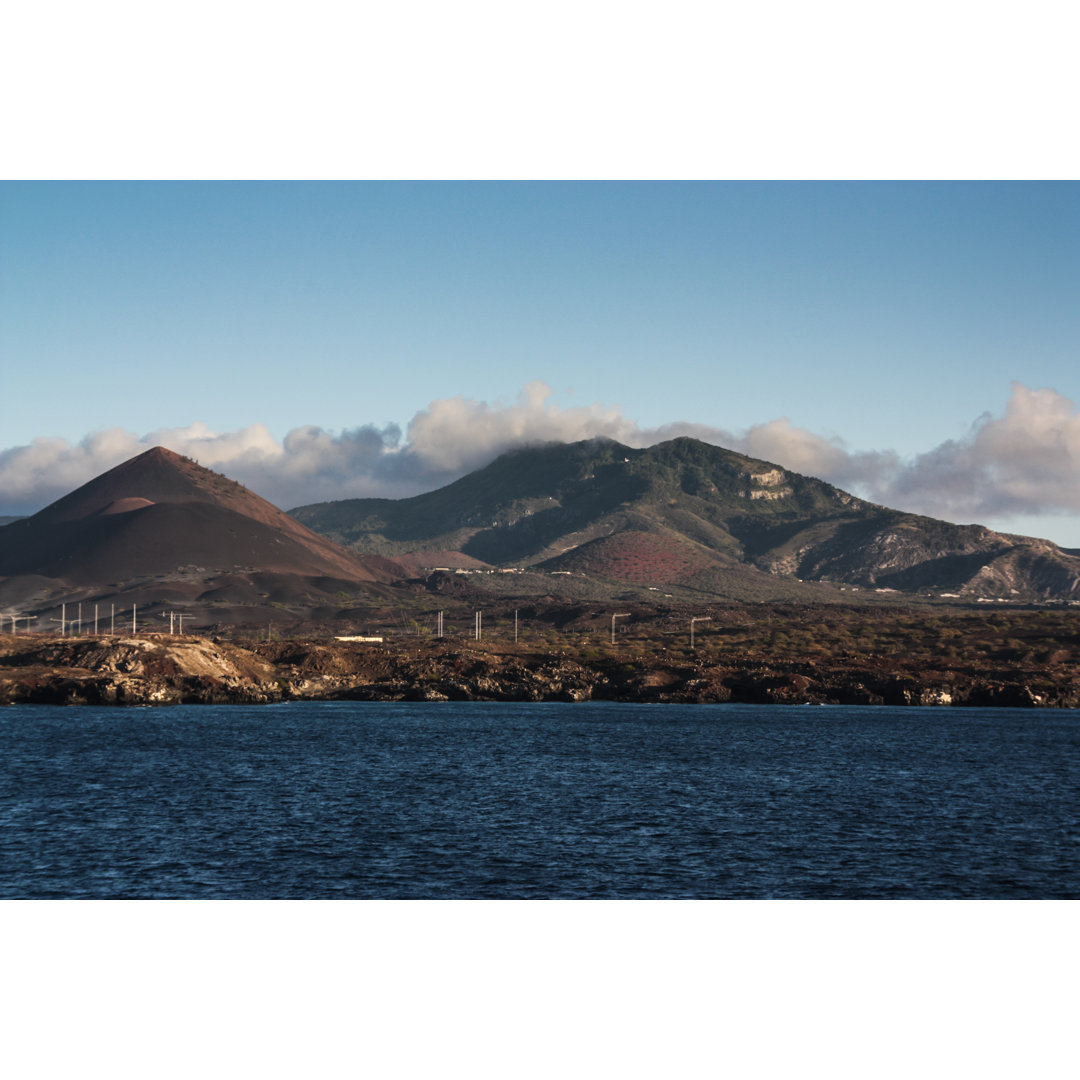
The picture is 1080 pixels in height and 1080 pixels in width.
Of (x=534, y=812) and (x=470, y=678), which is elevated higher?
(x=534, y=812)

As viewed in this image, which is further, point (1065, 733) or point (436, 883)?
point (1065, 733)

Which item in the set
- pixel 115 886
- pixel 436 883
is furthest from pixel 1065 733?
pixel 115 886

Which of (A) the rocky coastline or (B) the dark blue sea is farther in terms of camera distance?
(A) the rocky coastline

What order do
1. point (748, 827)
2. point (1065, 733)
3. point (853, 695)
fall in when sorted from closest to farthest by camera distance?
point (748, 827)
point (1065, 733)
point (853, 695)

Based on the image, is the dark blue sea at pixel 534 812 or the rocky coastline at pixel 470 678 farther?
the rocky coastline at pixel 470 678

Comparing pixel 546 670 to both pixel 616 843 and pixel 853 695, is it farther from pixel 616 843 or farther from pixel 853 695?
pixel 616 843
